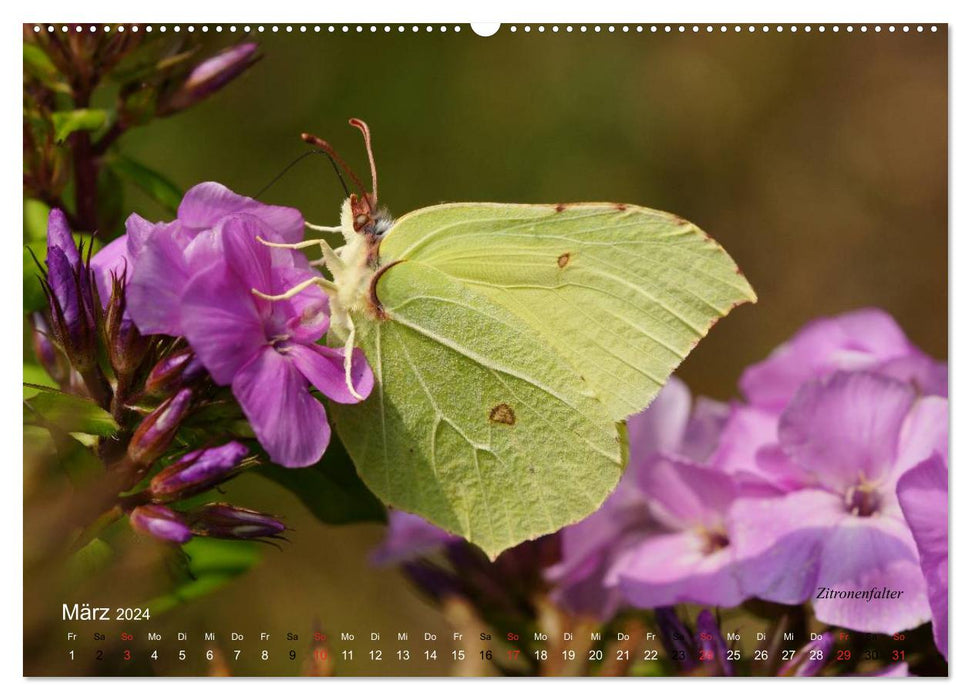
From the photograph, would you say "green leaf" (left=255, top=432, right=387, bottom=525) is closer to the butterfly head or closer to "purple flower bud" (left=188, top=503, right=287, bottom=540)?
"purple flower bud" (left=188, top=503, right=287, bottom=540)

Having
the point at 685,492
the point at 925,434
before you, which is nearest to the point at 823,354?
the point at 925,434

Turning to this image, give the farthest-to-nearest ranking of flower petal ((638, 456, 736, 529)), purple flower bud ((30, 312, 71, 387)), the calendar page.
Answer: flower petal ((638, 456, 736, 529))
purple flower bud ((30, 312, 71, 387))
the calendar page

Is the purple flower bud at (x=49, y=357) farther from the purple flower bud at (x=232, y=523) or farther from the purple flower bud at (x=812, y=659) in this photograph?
the purple flower bud at (x=812, y=659)

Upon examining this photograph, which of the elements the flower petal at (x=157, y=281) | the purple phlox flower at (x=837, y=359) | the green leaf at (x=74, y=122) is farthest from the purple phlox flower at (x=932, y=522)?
the green leaf at (x=74, y=122)

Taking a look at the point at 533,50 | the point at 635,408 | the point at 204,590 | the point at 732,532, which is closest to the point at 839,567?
the point at 732,532

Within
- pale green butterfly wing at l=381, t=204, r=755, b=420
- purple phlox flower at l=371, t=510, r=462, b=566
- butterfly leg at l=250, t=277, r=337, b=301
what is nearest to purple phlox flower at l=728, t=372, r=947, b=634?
pale green butterfly wing at l=381, t=204, r=755, b=420

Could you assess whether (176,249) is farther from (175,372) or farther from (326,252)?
(326,252)
